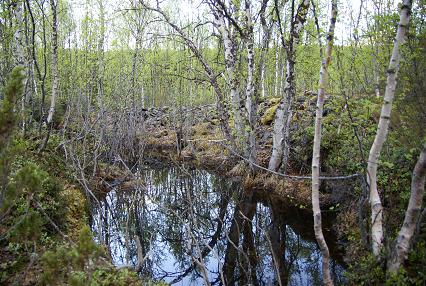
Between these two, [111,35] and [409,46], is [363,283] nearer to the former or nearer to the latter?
[409,46]

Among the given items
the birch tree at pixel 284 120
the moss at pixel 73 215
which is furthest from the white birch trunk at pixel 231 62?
the moss at pixel 73 215

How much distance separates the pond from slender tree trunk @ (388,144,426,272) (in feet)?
4.24

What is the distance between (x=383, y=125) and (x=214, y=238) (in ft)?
15.0

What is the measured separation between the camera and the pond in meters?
5.52

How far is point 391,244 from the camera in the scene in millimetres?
3736

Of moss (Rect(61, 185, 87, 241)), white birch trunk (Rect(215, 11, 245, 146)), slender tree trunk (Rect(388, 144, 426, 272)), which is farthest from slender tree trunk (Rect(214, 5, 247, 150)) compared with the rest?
slender tree trunk (Rect(388, 144, 426, 272))

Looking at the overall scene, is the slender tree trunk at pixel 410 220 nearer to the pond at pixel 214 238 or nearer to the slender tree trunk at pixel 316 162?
the slender tree trunk at pixel 316 162

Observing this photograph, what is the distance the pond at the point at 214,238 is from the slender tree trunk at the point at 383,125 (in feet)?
4.13

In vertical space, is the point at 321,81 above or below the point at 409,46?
below

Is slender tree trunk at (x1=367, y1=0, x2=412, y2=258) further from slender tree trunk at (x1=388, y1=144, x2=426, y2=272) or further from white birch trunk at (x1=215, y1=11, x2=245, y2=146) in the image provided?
white birch trunk at (x1=215, y1=11, x2=245, y2=146)

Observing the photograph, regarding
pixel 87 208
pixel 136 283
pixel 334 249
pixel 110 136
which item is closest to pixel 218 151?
pixel 110 136

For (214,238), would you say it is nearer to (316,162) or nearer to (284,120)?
(284,120)

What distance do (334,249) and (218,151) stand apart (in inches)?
313

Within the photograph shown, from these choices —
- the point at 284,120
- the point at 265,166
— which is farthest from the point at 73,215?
the point at 265,166
